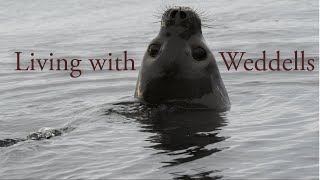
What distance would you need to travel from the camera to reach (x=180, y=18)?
942 cm

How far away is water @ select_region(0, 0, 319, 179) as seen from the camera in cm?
746

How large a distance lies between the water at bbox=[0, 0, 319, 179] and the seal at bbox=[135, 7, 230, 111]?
191 mm

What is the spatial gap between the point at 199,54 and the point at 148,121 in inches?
36.6

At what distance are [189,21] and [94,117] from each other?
1.46 m

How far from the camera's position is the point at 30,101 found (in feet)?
37.3

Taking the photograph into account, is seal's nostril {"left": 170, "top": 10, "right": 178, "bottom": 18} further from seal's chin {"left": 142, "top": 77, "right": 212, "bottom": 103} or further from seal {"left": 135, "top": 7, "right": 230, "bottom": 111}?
seal's chin {"left": 142, "top": 77, "right": 212, "bottom": 103}

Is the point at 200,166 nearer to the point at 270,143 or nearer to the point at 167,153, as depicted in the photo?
the point at 167,153

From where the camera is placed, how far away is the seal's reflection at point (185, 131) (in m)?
7.97

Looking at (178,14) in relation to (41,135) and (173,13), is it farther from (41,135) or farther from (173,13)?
(41,135)

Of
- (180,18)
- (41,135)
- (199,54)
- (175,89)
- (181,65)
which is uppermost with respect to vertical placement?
(180,18)

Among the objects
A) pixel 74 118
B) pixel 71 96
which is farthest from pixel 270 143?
pixel 71 96

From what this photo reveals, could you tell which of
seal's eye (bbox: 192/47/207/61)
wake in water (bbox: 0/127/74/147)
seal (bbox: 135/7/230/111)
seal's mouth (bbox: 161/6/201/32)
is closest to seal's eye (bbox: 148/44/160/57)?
seal (bbox: 135/7/230/111)

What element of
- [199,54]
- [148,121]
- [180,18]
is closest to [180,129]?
[148,121]

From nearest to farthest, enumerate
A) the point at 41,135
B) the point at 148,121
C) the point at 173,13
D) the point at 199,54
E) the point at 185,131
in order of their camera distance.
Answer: the point at 41,135
the point at 185,131
the point at 148,121
the point at 173,13
the point at 199,54
